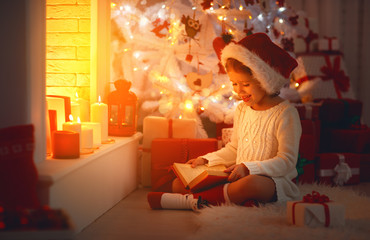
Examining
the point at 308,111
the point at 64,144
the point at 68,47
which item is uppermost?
the point at 68,47

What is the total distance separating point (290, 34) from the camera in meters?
3.90

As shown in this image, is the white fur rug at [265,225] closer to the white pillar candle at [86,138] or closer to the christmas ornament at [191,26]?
the white pillar candle at [86,138]

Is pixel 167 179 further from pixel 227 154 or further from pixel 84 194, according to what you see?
pixel 84 194

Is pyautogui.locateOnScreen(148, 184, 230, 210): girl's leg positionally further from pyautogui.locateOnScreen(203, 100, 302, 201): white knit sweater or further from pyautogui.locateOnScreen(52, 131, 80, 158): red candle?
pyautogui.locateOnScreen(52, 131, 80, 158): red candle

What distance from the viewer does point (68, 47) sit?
2.84 metres

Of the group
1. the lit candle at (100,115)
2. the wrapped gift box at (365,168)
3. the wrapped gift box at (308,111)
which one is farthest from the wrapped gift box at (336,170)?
the lit candle at (100,115)

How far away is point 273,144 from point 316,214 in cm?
55

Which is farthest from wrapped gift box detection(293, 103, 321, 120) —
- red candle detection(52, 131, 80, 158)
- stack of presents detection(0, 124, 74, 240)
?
stack of presents detection(0, 124, 74, 240)

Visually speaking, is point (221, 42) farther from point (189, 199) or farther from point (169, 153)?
point (189, 199)

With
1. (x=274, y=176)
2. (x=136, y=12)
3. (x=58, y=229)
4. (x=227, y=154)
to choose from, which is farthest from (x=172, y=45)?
(x=58, y=229)

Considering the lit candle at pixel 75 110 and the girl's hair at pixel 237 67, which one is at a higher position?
the girl's hair at pixel 237 67

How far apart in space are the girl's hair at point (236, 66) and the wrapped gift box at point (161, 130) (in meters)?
0.62

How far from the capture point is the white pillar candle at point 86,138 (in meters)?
2.21

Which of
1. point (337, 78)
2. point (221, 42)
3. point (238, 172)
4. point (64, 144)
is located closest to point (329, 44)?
point (337, 78)
